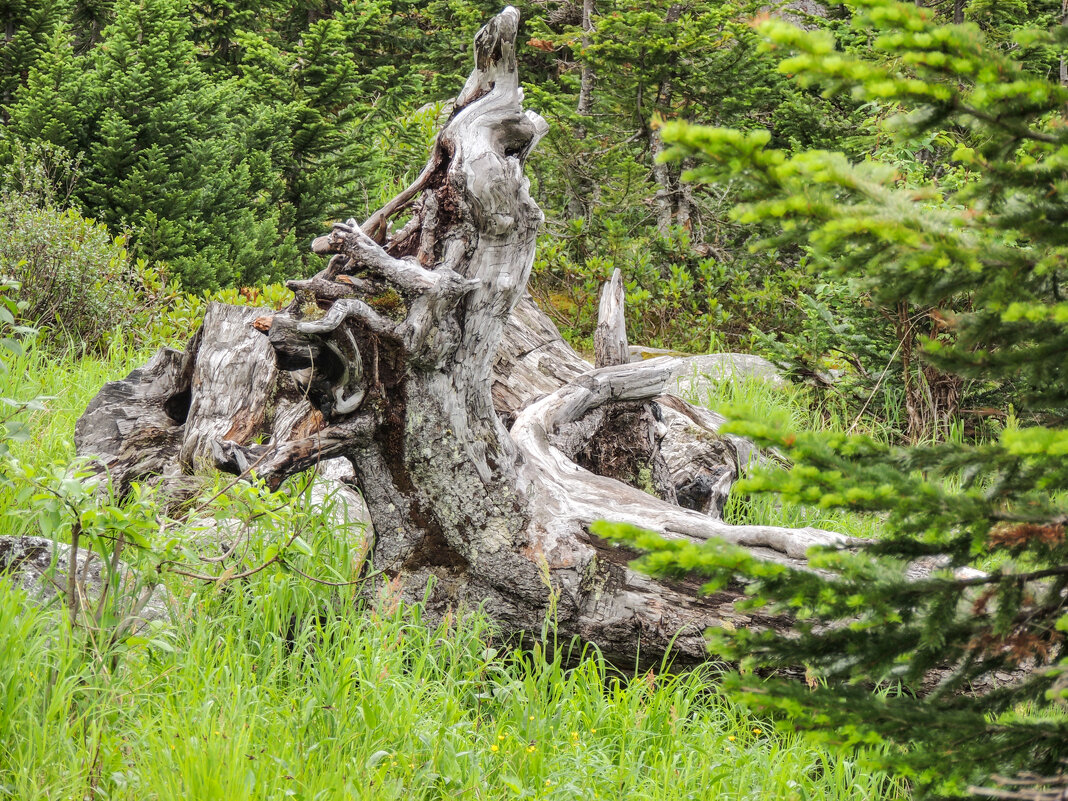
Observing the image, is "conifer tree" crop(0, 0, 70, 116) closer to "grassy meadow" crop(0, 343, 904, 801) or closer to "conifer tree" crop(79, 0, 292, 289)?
"conifer tree" crop(79, 0, 292, 289)

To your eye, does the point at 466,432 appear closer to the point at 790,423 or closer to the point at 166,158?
the point at 790,423

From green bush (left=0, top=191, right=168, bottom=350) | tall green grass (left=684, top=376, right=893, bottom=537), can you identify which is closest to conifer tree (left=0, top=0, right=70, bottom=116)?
green bush (left=0, top=191, right=168, bottom=350)

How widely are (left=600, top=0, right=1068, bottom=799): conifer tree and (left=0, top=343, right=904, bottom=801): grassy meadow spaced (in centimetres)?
131

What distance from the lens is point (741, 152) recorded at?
5.42ft

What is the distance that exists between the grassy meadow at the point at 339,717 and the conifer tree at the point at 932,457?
131 cm

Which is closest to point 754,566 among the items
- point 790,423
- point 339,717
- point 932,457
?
point 932,457

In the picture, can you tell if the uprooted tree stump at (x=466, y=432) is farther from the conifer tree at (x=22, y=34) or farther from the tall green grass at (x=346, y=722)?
the conifer tree at (x=22, y=34)

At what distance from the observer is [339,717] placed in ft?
9.35

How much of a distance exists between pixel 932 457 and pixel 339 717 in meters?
2.00

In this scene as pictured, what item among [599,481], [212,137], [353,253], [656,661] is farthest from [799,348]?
[212,137]

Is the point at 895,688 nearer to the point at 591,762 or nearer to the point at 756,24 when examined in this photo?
the point at 591,762

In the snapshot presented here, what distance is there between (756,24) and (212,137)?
8.76 meters

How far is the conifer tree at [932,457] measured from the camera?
1.61 meters

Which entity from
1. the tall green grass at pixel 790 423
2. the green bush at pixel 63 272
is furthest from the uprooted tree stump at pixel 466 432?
the green bush at pixel 63 272
